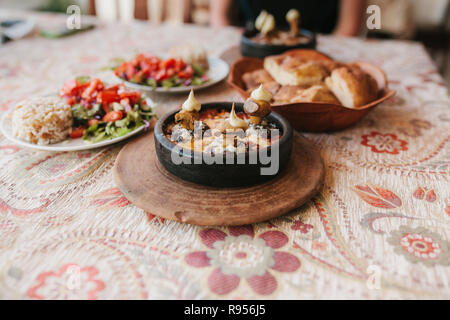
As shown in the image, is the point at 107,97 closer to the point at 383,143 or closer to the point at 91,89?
the point at 91,89

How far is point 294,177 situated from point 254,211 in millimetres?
188

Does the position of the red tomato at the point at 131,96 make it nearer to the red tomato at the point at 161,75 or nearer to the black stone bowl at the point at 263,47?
the red tomato at the point at 161,75

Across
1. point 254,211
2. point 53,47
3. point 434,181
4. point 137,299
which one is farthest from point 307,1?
point 137,299

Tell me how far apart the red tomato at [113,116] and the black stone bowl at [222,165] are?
0.30m

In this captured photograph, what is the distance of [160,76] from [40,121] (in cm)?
56

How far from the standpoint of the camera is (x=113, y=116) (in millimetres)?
1201

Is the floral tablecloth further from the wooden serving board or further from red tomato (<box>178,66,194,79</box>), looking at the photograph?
red tomato (<box>178,66,194,79</box>)

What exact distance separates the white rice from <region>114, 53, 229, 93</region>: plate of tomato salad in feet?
1.39

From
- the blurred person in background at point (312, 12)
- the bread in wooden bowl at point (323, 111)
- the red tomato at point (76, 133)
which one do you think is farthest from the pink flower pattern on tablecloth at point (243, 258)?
the blurred person in background at point (312, 12)

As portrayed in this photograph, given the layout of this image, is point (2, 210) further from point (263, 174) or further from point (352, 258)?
point (352, 258)

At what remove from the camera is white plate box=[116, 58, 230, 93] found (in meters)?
1.49

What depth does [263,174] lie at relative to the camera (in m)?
0.90

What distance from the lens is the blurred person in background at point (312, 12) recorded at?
2.92 m

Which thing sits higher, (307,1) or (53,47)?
(307,1)
